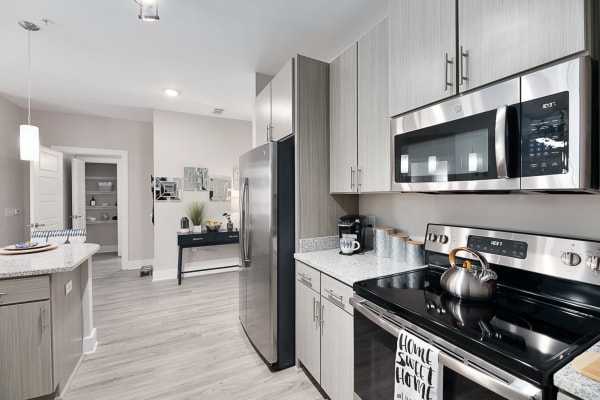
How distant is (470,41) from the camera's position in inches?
45.6

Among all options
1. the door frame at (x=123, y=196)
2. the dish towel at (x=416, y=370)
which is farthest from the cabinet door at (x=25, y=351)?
the door frame at (x=123, y=196)

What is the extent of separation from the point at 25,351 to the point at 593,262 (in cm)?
284

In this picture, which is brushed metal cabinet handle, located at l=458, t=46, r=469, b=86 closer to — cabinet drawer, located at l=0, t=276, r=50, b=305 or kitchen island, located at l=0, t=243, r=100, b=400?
kitchen island, located at l=0, t=243, r=100, b=400

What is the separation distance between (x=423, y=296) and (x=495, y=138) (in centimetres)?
70

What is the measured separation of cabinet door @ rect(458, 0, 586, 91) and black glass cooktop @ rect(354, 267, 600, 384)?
88 centimetres

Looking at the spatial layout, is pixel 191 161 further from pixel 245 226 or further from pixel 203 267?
pixel 245 226

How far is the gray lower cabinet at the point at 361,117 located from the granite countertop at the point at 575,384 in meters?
1.10

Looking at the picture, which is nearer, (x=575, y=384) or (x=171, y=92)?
(x=575, y=384)

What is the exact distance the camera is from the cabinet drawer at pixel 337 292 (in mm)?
1490

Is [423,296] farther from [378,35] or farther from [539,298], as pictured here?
[378,35]

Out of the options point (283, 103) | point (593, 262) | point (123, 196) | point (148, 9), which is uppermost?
point (148, 9)

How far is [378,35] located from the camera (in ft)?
5.67

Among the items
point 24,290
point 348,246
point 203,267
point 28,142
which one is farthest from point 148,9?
point 203,267

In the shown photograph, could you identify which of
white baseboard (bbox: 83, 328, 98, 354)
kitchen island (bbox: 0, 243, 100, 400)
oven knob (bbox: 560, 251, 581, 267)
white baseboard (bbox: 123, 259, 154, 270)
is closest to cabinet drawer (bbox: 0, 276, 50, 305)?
kitchen island (bbox: 0, 243, 100, 400)
